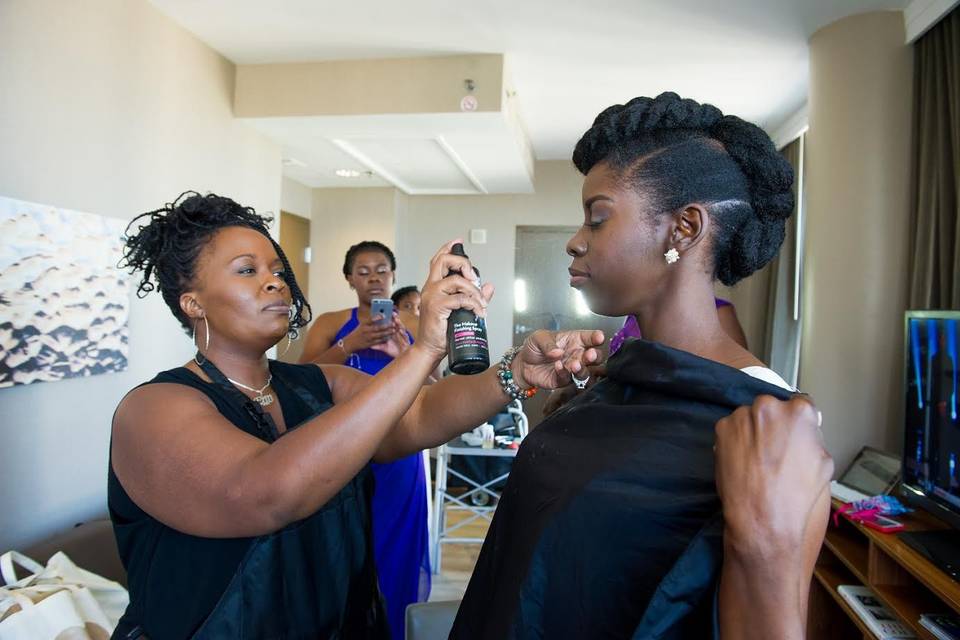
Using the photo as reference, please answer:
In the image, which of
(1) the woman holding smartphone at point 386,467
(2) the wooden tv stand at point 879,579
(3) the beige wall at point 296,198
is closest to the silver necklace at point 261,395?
(1) the woman holding smartphone at point 386,467

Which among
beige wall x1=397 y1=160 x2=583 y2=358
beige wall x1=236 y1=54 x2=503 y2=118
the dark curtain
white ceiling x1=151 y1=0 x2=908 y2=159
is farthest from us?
beige wall x1=397 y1=160 x2=583 y2=358

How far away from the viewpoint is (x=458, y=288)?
2.82ft

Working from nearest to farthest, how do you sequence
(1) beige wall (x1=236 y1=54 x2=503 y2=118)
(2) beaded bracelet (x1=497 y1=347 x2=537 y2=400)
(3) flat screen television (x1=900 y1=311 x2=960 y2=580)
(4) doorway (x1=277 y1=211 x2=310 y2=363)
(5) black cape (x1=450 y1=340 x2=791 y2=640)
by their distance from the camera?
(5) black cape (x1=450 y1=340 x2=791 y2=640) → (2) beaded bracelet (x1=497 y1=347 x2=537 y2=400) → (3) flat screen television (x1=900 y1=311 x2=960 y2=580) → (1) beige wall (x1=236 y1=54 x2=503 y2=118) → (4) doorway (x1=277 y1=211 x2=310 y2=363)

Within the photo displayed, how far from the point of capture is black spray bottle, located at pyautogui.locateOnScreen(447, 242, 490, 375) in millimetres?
812

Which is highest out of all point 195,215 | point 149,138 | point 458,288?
point 149,138

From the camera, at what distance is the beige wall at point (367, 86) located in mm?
3215

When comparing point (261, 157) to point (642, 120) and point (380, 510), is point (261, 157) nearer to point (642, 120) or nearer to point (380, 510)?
point (380, 510)

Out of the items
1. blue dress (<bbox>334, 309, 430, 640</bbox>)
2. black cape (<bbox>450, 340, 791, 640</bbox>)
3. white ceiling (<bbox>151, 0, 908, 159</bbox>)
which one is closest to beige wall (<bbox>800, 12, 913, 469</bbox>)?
white ceiling (<bbox>151, 0, 908, 159</bbox>)

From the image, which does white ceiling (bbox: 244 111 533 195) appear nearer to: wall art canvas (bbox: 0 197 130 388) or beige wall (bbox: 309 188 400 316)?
beige wall (bbox: 309 188 400 316)

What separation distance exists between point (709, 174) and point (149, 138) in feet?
8.99

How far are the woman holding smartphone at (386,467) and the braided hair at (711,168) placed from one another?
101 centimetres

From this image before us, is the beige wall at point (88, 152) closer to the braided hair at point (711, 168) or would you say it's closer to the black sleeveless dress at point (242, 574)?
the black sleeveless dress at point (242, 574)

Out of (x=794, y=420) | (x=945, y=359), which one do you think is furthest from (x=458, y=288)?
(x=945, y=359)

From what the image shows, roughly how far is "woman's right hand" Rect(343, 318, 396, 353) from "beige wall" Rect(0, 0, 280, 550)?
3.80 ft
